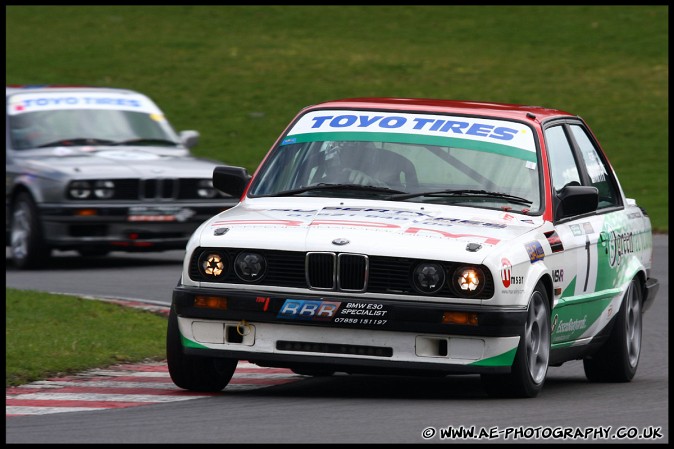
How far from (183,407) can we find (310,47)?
138 feet

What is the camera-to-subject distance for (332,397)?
354 inches

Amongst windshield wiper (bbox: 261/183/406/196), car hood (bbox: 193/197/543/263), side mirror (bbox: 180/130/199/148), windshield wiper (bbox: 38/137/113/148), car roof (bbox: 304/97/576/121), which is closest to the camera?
car hood (bbox: 193/197/543/263)

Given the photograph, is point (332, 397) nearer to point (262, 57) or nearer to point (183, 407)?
point (183, 407)

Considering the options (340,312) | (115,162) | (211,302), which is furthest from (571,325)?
(115,162)

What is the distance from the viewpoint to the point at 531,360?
8.88 meters

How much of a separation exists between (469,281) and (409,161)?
4.47ft

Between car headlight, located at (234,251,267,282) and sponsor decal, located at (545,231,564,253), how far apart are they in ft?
5.25

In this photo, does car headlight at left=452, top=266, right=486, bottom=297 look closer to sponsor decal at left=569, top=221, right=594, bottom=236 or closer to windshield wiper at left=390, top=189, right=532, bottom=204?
windshield wiper at left=390, top=189, right=532, bottom=204

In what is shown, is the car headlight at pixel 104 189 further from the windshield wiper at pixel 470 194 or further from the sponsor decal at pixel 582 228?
the windshield wiper at pixel 470 194

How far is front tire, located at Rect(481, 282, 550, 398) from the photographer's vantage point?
28.5 ft

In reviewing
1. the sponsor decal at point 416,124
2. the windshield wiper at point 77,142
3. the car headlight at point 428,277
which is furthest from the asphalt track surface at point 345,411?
the windshield wiper at point 77,142

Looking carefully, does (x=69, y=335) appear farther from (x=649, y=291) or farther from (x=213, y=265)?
(x=649, y=291)

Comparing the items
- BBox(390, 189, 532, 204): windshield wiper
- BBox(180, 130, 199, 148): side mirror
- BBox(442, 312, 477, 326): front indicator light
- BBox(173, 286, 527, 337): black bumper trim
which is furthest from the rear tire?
BBox(180, 130, 199, 148): side mirror

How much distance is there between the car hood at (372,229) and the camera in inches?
337
